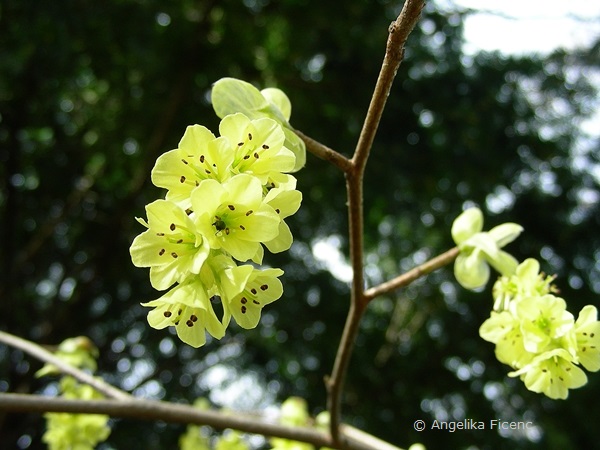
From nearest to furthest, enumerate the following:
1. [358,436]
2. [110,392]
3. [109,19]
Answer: [110,392]
[358,436]
[109,19]

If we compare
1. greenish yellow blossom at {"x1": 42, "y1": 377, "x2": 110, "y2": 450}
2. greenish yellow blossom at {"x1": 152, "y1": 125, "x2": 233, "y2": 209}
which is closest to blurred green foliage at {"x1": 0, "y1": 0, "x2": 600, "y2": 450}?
greenish yellow blossom at {"x1": 42, "y1": 377, "x2": 110, "y2": 450}

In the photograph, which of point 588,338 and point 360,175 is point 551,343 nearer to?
point 588,338

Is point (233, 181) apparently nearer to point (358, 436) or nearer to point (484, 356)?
point (358, 436)

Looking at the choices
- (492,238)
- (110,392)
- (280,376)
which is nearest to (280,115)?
(492,238)

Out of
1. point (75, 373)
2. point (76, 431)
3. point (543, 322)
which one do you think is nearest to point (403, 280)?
point (543, 322)

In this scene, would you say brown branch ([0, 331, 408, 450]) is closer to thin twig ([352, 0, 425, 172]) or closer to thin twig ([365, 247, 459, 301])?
thin twig ([365, 247, 459, 301])

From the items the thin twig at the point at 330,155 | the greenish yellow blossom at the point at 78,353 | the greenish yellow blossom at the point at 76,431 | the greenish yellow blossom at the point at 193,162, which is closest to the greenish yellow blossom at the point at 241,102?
the thin twig at the point at 330,155

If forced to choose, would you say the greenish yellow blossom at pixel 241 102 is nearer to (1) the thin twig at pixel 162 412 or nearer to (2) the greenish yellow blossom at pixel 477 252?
(2) the greenish yellow blossom at pixel 477 252
